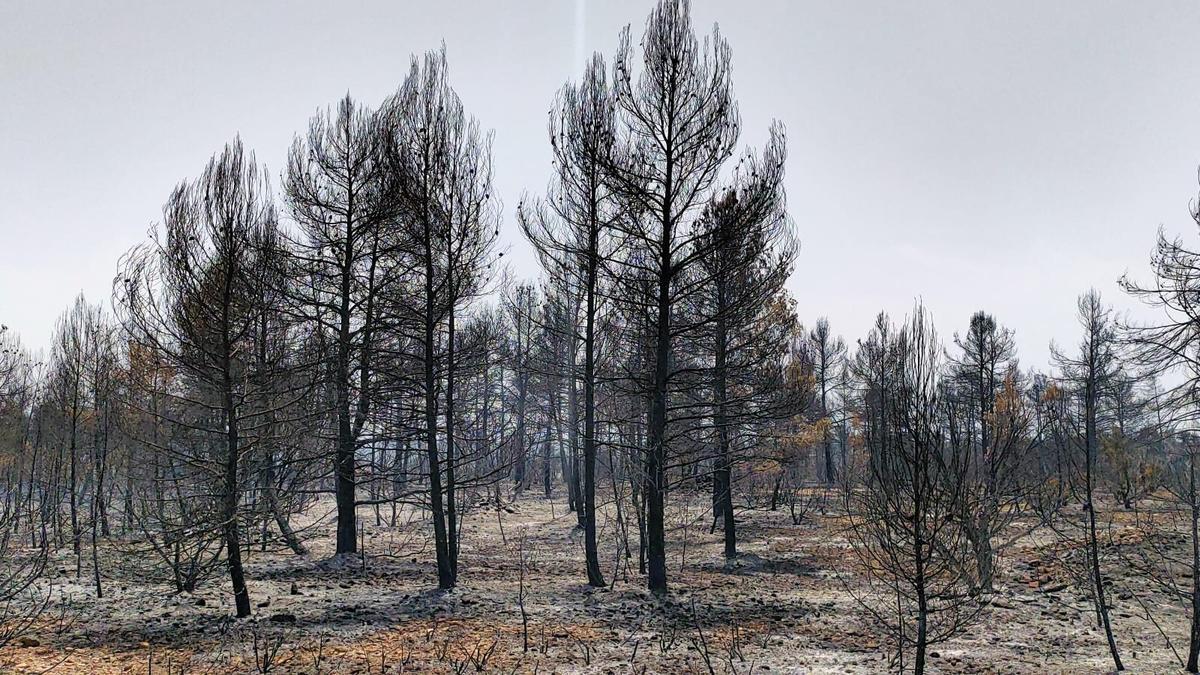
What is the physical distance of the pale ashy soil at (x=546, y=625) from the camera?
7.90 metres

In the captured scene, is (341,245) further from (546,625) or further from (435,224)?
(546,625)

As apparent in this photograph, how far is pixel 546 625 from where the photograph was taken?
9672mm

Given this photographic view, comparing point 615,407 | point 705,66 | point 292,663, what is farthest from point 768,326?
point 292,663

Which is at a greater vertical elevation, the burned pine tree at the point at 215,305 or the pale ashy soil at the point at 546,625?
the burned pine tree at the point at 215,305

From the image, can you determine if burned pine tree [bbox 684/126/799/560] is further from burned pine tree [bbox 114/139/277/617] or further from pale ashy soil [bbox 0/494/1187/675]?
burned pine tree [bbox 114/139/277/617]

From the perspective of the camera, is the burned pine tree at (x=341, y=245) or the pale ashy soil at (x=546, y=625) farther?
the burned pine tree at (x=341, y=245)

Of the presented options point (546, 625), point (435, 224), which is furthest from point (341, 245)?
point (546, 625)

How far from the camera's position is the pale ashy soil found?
7.90 metres

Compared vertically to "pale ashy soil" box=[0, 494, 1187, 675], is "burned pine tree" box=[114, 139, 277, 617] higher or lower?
higher

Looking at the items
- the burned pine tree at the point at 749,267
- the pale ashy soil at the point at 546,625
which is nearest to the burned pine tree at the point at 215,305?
the pale ashy soil at the point at 546,625

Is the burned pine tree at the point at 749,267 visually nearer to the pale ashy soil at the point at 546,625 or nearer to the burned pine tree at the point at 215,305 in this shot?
the pale ashy soil at the point at 546,625

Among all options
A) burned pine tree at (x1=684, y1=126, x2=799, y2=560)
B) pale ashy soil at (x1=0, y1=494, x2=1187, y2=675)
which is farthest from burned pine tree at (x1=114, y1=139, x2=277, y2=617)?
burned pine tree at (x1=684, y1=126, x2=799, y2=560)

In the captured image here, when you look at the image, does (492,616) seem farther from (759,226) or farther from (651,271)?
(759,226)

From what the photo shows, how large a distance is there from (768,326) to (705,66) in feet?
22.7
